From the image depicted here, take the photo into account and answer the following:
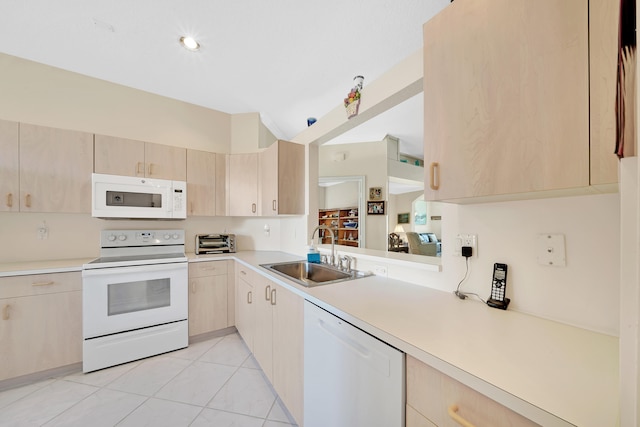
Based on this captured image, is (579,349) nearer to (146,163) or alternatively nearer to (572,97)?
(572,97)

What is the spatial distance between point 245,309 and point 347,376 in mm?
1470

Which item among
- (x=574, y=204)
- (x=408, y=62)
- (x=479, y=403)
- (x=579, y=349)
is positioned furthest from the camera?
(x=408, y=62)

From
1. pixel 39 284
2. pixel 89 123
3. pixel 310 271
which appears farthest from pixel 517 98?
pixel 89 123

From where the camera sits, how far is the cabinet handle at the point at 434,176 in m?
0.97

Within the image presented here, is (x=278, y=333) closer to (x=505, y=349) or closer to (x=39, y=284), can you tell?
(x=505, y=349)

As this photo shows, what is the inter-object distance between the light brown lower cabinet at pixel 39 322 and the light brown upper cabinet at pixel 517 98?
8.84 feet

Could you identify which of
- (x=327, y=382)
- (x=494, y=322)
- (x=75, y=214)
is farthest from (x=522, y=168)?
(x=75, y=214)

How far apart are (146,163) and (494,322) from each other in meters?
2.96

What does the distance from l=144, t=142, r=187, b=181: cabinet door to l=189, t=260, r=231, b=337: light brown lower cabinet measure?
0.97 meters

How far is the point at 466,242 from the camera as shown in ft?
3.79

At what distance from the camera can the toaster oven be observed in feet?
8.76

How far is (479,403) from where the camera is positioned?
1.96ft

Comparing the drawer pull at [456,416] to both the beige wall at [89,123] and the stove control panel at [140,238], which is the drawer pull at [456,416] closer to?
the beige wall at [89,123]

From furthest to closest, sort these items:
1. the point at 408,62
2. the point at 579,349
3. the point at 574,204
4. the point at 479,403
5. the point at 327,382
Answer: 1. the point at 408,62
2. the point at 327,382
3. the point at 574,204
4. the point at 579,349
5. the point at 479,403
